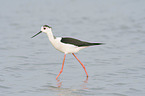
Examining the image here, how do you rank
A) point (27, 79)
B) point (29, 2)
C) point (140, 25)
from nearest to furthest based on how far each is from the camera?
point (27, 79), point (140, 25), point (29, 2)

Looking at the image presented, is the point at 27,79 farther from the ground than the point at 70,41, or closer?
closer

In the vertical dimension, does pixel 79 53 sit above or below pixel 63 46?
below

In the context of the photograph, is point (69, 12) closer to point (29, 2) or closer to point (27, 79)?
point (29, 2)

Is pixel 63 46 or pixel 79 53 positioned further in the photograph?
pixel 79 53

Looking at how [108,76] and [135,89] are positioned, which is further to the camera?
[108,76]

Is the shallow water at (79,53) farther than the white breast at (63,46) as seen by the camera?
No

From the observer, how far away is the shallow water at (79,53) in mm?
8406

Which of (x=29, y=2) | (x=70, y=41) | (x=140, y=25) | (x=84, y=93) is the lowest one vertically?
(x=84, y=93)

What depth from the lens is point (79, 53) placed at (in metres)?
12.1

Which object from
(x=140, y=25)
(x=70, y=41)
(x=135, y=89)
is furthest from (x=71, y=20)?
(x=135, y=89)

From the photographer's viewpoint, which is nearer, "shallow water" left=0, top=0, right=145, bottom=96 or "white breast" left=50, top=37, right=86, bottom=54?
"shallow water" left=0, top=0, right=145, bottom=96

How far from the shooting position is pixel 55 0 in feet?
75.5

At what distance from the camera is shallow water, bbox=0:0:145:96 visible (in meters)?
8.41

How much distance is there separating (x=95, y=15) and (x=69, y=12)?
5.13 ft
